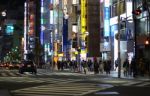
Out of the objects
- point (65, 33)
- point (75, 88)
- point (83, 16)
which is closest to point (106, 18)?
point (83, 16)

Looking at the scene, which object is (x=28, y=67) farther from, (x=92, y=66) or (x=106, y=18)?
(x=106, y=18)

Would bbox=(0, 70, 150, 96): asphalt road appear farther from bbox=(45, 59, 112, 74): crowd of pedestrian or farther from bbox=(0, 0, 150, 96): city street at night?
bbox=(45, 59, 112, 74): crowd of pedestrian

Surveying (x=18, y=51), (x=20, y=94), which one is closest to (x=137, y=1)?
(x=20, y=94)

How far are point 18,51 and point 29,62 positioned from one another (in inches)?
5580

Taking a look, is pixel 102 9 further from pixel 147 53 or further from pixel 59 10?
pixel 59 10

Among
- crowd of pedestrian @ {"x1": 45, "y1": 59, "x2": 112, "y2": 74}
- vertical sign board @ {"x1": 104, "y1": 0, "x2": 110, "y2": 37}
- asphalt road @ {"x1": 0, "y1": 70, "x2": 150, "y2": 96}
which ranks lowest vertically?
asphalt road @ {"x1": 0, "y1": 70, "x2": 150, "y2": 96}

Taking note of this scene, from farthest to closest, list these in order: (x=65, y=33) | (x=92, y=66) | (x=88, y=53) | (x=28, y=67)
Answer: (x=65, y=33)
(x=88, y=53)
(x=92, y=66)
(x=28, y=67)

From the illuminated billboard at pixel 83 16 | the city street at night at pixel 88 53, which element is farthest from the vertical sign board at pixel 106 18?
the illuminated billboard at pixel 83 16

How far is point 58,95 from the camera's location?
68.0 ft

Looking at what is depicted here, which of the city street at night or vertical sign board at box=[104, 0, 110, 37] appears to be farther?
vertical sign board at box=[104, 0, 110, 37]

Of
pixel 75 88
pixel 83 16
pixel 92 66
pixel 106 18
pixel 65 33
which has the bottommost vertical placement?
pixel 75 88

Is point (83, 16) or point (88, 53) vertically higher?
point (83, 16)

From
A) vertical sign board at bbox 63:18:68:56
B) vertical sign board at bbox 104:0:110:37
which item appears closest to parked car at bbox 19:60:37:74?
vertical sign board at bbox 104:0:110:37

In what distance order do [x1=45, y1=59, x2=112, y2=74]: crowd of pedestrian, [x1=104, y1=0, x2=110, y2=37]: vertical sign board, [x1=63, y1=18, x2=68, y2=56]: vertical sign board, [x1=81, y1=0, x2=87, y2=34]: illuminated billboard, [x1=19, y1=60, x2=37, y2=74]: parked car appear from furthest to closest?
[x1=63, y1=18, x2=68, y2=56]: vertical sign board
[x1=81, y1=0, x2=87, y2=34]: illuminated billboard
[x1=104, y1=0, x2=110, y2=37]: vertical sign board
[x1=45, y1=59, x2=112, y2=74]: crowd of pedestrian
[x1=19, y1=60, x2=37, y2=74]: parked car
